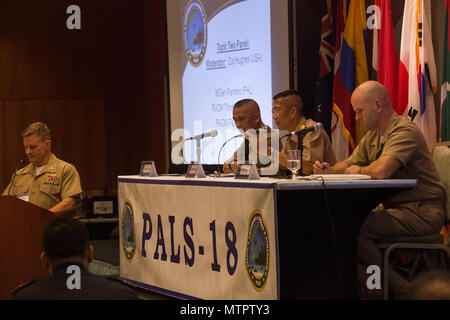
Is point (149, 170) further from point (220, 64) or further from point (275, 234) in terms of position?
point (220, 64)

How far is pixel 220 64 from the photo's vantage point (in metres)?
6.55

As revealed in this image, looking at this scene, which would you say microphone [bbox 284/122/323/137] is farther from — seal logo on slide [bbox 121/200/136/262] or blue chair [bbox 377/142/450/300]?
seal logo on slide [bbox 121/200/136/262]

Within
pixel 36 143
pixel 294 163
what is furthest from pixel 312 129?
pixel 36 143

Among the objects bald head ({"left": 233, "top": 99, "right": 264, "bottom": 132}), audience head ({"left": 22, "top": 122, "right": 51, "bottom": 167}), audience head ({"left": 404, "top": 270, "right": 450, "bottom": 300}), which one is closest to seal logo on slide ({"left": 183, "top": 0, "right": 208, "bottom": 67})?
bald head ({"left": 233, "top": 99, "right": 264, "bottom": 132})

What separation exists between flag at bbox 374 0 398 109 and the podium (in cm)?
273

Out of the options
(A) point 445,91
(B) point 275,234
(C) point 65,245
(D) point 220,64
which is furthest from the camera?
(D) point 220,64

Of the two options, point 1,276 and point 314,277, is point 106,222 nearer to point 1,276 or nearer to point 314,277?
point 1,276

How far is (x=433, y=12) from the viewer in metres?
4.89

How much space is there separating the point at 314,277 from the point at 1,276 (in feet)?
6.14

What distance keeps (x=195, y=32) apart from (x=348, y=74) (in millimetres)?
2169

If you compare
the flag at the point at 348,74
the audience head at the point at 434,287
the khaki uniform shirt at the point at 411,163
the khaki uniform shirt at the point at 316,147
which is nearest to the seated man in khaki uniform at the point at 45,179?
the khaki uniform shirt at the point at 316,147

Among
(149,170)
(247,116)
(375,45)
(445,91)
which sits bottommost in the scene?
(149,170)
